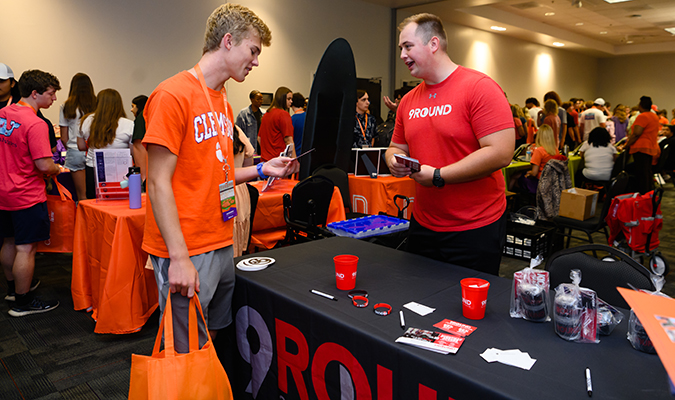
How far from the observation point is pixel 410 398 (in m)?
0.97

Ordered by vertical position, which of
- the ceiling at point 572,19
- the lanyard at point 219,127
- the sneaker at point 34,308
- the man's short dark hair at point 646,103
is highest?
the ceiling at point 572,19

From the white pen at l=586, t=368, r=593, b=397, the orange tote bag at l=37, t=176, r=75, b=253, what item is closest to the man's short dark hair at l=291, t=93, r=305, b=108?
the orange tote bag at l=37, t=176, r=75, b=253

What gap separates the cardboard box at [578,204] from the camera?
3736 millimetres

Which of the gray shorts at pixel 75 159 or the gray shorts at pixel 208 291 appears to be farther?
the gray shorts at pixel 75 159

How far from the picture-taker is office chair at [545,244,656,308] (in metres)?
1.37

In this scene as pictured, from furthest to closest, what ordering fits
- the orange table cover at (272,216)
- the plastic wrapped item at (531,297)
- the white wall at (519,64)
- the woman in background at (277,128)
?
the white wall at (519,64)
the woman in background at (277,128)
the orange table cover at (272,216)
the plastic wrapped item at (531,297)

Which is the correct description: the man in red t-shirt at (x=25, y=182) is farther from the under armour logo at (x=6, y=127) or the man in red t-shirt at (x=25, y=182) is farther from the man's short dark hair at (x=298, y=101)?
the man's short dark hair at (x=298, y=101)

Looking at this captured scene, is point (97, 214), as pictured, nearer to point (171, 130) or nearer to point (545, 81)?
point (171, 130)

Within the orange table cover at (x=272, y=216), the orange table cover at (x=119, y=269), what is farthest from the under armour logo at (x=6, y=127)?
the orange table cover at (x=272, y=216)

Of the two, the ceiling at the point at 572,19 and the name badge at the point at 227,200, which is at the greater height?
the ceiling at the point at 572,19

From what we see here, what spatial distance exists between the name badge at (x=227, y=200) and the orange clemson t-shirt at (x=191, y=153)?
0.05ft

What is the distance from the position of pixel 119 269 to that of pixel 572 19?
1163 centimetres

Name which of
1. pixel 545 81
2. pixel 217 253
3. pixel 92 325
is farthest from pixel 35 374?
pixel 545 81

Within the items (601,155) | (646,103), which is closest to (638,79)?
(646,103)
